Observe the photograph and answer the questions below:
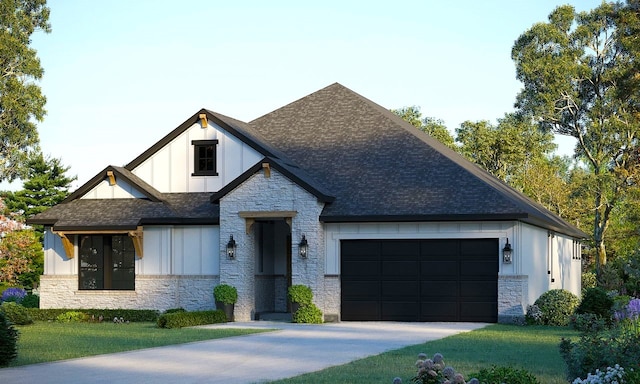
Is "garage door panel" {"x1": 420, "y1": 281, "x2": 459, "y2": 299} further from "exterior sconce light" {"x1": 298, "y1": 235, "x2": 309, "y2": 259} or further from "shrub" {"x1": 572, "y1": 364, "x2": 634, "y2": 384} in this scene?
"shrub" {"x1": 572, "y1": 364, "x2": 634, "y2": 384}

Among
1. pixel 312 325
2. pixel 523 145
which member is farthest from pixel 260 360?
pixel 523 145

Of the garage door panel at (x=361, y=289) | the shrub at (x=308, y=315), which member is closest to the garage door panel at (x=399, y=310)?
the garage door panel at (x=361, y=289)

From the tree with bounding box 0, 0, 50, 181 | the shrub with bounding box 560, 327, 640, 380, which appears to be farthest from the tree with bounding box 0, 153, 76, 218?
the shrub with bounding box 560, 327, 640, 380

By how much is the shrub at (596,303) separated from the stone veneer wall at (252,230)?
25.3 ft

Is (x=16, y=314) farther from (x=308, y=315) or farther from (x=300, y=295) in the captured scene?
(x=308, y=315)

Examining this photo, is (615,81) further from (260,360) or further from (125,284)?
(260,360)

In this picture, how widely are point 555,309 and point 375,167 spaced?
7460 mm

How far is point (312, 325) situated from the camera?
2775cm

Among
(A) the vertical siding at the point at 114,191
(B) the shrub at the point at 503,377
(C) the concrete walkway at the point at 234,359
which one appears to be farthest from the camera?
(A) the vertical siding at the point at 114,191

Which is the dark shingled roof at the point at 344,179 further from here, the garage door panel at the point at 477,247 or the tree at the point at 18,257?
the tree at the point at 18,257

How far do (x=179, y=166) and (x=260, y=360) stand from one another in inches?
617

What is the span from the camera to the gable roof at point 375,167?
2831cm

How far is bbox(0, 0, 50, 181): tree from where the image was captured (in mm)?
50781

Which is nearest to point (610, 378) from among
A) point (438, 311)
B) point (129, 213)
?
point (438, 311)
